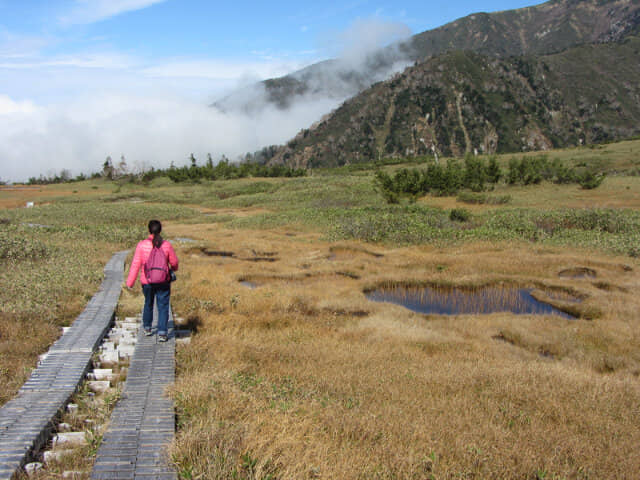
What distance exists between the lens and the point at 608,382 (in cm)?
925

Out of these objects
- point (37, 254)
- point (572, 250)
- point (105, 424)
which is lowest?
point (572, 250)

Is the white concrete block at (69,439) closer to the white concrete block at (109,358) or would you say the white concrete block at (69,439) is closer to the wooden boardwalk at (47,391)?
the wooden boardwalk at (47,391)

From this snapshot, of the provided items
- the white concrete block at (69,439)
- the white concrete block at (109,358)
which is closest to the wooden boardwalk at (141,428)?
the white concrete block at (69,439)

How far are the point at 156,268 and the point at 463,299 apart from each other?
12630 mm

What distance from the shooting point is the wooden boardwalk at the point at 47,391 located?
18.2 ft

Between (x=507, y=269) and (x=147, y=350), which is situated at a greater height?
(x=147, y=350)

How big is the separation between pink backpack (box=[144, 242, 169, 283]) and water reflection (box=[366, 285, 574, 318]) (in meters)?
10.1

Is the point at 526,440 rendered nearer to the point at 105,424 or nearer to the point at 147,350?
the point at 105,424

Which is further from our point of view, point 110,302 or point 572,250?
point 572,250

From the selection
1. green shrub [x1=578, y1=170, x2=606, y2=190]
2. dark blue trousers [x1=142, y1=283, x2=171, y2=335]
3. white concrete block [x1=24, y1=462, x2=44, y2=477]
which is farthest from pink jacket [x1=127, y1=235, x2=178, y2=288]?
green shrub [x1=578, y1=170, x2=606, y2=190]

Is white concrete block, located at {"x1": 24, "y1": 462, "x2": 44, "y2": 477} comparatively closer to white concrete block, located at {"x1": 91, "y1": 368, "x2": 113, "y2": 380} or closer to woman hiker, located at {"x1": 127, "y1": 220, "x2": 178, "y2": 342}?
white concrete block, located at {"x1": 91, "y1": 368, "x2": 113, "y2": 380}

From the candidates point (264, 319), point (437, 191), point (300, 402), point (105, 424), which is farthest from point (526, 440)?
point (437, 191)

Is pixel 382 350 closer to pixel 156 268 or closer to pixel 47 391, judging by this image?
pixel 156 268

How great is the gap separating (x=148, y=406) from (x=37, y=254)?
1665 cm
